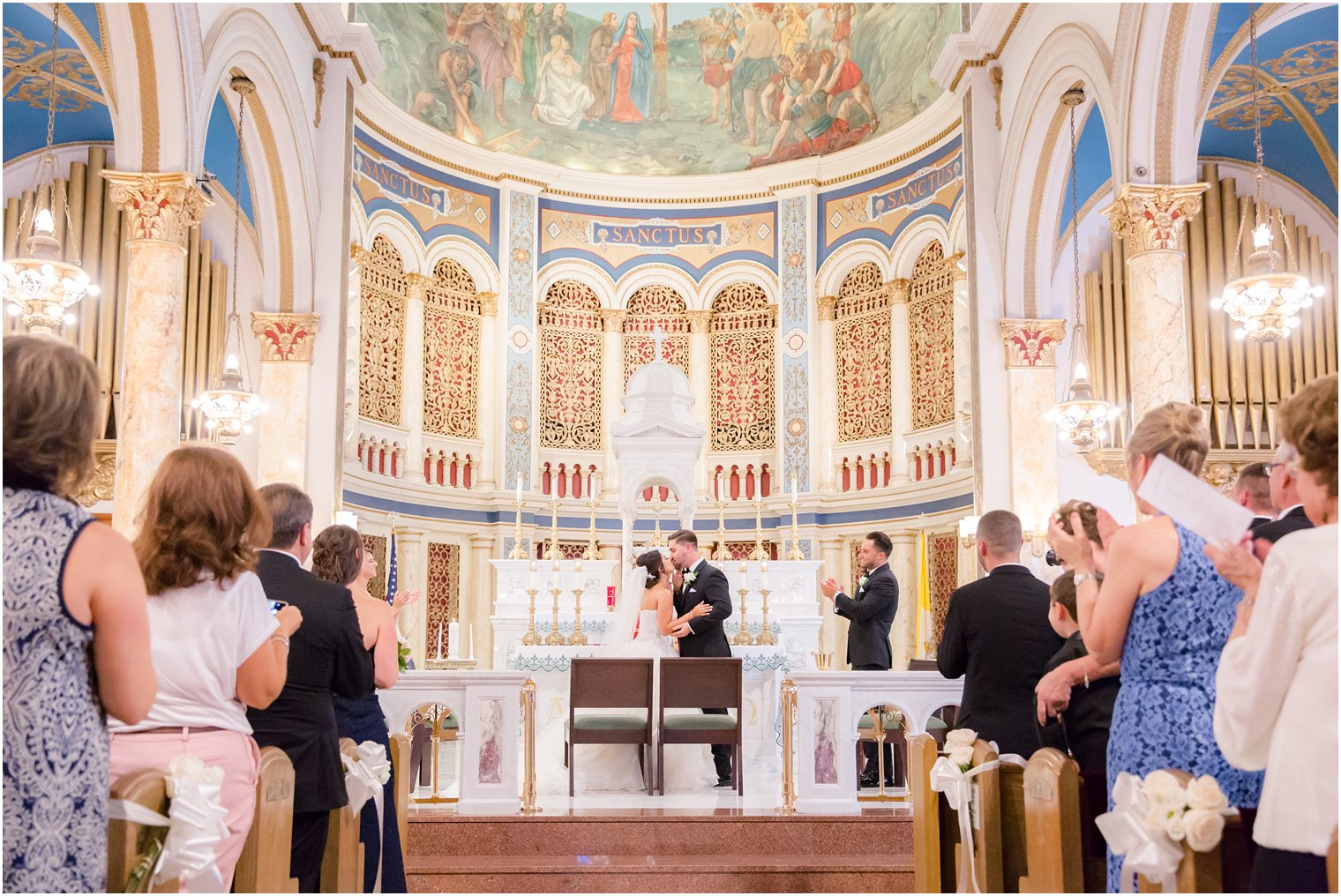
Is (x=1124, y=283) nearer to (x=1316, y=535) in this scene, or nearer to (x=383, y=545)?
(x=383, y=545)

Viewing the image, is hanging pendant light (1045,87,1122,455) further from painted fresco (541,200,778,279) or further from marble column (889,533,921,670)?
painted fresco (541,200,778,279)

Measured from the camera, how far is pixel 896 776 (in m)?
8.19

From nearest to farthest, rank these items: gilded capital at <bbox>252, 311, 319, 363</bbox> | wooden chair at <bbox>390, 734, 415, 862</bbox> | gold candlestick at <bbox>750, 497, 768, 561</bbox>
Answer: wooden chair at <bbox>390, 734, 415, 862</bbox> → gilded capital at <bbox>252, 311, 319, 363</bbox> → gold candlestick at <bbox>750, 497, 768, 561</bbox>

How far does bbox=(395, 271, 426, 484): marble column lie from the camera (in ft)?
49.2

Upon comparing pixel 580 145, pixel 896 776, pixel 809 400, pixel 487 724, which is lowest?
pixel 896 776

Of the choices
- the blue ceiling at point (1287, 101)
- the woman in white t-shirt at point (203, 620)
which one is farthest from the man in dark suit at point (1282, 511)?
the blue ceiling at point (1287, 101)

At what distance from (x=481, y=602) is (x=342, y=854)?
38.5 feet

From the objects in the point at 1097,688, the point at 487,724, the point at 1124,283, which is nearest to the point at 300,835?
the point at 1097,688

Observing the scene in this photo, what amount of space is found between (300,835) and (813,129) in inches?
554

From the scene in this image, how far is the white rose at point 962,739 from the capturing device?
378 centimetres

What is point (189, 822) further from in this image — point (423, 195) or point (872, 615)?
point (423, 195)

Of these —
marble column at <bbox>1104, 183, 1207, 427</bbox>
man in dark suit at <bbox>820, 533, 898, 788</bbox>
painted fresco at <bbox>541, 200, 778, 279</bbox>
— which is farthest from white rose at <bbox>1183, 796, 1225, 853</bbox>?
painted fresco at <bbox>541, 200, 778, 279</bbox>

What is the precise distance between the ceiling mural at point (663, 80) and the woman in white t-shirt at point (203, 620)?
12889 millimetres

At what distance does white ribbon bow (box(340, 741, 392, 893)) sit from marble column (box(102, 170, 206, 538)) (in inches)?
194
